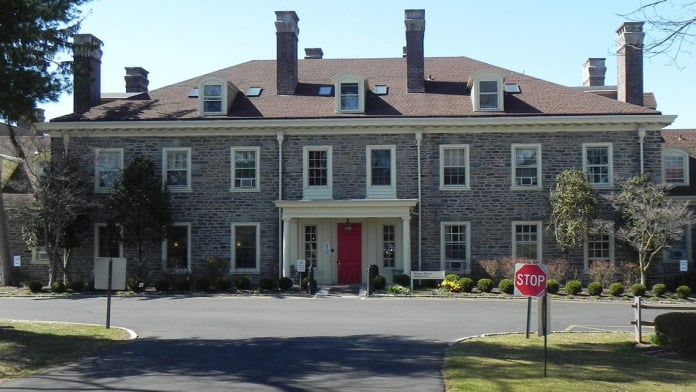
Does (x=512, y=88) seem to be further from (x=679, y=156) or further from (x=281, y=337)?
(x=281, y=337)

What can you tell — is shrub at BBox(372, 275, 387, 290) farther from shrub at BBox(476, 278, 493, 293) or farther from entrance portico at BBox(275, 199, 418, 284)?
shrub at BBox(476, 278, 493, 293)

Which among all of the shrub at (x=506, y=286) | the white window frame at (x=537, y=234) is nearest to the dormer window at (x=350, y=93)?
the white window frame at (x=537, y=234)

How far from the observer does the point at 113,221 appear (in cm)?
2747

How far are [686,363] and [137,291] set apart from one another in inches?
766

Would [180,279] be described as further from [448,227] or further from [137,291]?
[448,227]

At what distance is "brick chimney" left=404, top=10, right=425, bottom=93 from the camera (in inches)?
1172

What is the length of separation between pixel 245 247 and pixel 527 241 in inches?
432

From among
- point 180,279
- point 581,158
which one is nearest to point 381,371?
point 180,279

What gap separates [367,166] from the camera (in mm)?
28000

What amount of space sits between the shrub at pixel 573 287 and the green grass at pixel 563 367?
411 inches

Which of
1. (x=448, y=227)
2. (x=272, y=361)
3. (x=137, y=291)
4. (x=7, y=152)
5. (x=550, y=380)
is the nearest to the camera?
(x=550, y=380)

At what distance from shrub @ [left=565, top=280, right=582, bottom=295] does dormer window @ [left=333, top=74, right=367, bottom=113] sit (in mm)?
10164

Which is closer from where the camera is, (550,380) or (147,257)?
(550,380)

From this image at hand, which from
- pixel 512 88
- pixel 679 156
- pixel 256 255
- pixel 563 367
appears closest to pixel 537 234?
pixel 512 88
